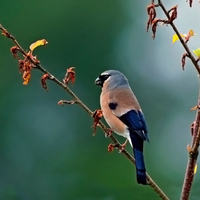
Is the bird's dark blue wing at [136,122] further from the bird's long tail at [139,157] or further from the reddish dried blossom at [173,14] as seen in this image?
the reddish dried blossom at [173,14]

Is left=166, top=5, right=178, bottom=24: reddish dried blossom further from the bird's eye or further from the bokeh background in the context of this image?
the bokeh background

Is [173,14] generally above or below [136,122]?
above

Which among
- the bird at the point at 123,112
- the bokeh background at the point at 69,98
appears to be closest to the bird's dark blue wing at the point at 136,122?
the bird at the point at 123,112

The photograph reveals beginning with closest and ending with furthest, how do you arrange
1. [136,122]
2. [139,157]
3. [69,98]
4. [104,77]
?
1. [139,157]
2. [136,122]
3. [104,77]
4. [69,98]

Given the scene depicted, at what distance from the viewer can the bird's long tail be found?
1034 millimetres

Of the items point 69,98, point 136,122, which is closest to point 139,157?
point 136,122

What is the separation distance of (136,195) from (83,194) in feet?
1.34

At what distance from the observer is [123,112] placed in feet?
4.65

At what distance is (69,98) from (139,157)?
236 centimetres

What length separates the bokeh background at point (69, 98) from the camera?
3.52 meters

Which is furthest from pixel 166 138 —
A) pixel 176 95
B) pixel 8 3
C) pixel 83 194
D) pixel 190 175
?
pixel 190 175

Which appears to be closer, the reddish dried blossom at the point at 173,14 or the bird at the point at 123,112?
the reddish dried blossom at the point at 173,14

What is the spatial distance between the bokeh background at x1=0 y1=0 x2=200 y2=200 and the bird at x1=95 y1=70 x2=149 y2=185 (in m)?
1.78

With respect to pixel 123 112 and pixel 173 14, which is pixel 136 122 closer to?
pixel 123 112
